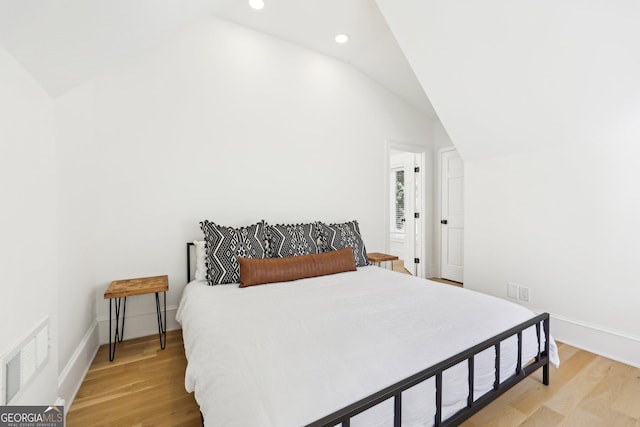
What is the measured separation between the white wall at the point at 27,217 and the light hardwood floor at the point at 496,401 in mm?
380

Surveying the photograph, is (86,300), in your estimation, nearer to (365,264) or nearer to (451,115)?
(365,264)

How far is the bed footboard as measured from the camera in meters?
0.88

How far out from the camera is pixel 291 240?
2.69 metres

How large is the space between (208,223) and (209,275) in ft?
1.49

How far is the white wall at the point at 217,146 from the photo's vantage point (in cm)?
242

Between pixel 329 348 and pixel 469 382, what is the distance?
2.12 feet

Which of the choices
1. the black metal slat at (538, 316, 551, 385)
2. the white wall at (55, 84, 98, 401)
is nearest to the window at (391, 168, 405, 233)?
Answer: the black metal slat at (538, 316, 551, 385)

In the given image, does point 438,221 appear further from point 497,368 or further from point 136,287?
point 136,287

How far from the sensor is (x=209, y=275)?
2.31m

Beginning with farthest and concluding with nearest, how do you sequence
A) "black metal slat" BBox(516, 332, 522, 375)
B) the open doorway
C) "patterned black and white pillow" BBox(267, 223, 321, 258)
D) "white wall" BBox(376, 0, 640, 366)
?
1. the open doorway
2. "patterned black and white pillow" BBox(267, 223, 321, 258)
3. "white wall" BBox(376, 0, 640, 366)
4. "black metal slat" BBox(516, 332, 522, 375)

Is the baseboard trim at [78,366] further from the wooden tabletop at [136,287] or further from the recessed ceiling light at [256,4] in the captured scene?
the recessed ceiling light at [256,4]

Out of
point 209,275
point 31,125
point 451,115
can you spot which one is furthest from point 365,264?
point 31,125

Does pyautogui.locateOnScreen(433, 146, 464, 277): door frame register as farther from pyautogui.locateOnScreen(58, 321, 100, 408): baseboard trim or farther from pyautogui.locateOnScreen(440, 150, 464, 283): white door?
pyautogui.locateOnScreen(58, 321, 100, 408): baseboard trim

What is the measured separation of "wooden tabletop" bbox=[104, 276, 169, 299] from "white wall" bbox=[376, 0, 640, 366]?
289 centimetres
